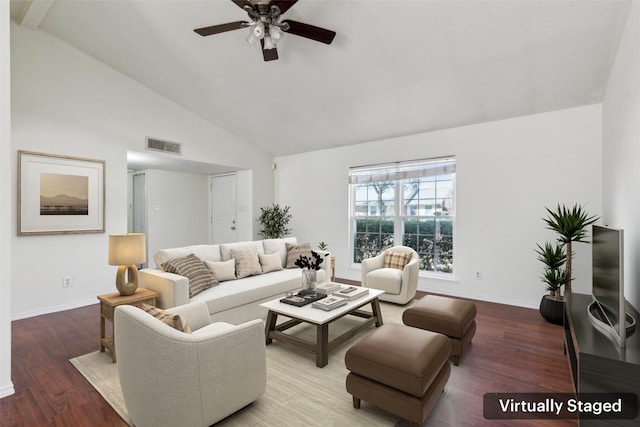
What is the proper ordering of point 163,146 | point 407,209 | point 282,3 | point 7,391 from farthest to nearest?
point 407,209, point 163,146, point 282,3, point 7,391

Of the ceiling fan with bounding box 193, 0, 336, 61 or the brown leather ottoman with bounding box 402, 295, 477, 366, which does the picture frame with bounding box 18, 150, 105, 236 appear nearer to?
the ceiling fan with bounding box 193, 0, 336, 61

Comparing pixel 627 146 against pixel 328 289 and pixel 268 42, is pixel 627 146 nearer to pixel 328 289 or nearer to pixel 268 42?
pixel 328 289

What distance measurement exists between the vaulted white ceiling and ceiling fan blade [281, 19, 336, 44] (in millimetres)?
481

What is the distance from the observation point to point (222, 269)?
3506 mm

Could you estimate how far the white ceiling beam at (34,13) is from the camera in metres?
3.22

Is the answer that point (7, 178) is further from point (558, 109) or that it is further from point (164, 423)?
point (558, 109)

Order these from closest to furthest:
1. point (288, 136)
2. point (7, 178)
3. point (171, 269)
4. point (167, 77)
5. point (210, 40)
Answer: point (7, 178) < point (171, 269) < point (210, 40) < point (167, 77) < point (288, 136)

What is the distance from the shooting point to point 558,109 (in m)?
3.73

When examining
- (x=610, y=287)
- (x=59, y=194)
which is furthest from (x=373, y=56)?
(x=59, y=194)

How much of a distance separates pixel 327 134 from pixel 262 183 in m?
1.97

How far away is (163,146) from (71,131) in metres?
1.19

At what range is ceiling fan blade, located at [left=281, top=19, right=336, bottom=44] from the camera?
2545mm

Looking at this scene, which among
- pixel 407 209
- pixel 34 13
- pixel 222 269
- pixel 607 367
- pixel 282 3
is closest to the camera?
pixel 607 367

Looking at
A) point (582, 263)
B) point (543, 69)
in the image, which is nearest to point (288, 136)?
point (543, 69)
